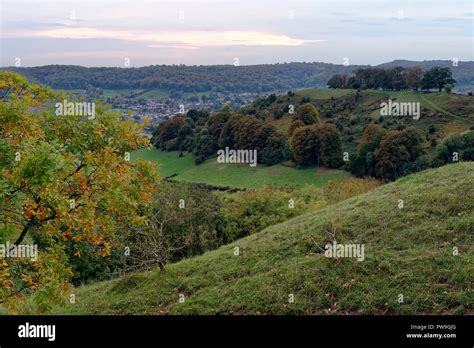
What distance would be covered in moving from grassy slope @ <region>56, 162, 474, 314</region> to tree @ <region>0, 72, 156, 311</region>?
498cm

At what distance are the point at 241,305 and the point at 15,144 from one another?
8.62 meters

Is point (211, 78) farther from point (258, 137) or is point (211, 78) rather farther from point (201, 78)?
point (258, 137)

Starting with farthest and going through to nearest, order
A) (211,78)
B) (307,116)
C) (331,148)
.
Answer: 1. (211,78)
2. (307,116)
3. (331,148)

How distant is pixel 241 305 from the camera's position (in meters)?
16.4

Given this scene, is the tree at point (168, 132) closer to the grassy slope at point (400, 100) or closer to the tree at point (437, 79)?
the grassy slope at point (400, 100)

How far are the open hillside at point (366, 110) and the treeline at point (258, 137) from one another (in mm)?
6997

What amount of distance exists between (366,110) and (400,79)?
2060cm

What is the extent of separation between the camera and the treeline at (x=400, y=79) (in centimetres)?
11388

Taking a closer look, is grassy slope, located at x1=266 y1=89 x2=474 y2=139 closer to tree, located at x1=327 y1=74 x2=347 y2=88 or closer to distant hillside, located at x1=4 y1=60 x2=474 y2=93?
tree, located at x1=327 y1=74 x2=347 y2=88

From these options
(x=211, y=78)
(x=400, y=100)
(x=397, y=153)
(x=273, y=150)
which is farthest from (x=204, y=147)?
(x=211, y=78)

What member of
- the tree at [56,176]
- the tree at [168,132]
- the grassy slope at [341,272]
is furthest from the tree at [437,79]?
the tree at [56,176]

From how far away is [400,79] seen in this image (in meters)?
128

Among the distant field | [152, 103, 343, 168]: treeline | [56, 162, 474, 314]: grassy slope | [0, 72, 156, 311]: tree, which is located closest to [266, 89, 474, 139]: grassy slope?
[152, 103, 343, 168]: treeline

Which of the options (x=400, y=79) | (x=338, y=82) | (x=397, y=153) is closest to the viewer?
(x=397, y=153)
